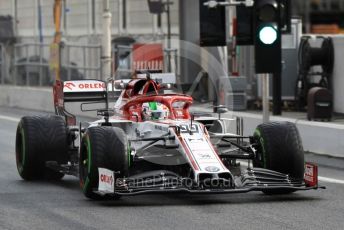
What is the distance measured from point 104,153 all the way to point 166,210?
2.98 feet

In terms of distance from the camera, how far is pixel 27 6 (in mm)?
49875

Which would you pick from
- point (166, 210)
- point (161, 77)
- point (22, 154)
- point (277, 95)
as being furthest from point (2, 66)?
point (166, 210)

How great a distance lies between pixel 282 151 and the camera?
12.8 metres


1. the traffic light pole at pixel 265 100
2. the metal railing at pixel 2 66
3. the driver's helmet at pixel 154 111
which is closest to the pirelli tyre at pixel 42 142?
the driver's helmet at pixel 154 111

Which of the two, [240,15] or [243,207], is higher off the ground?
[240,15]

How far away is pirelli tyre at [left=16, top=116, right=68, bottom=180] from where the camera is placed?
14188mm

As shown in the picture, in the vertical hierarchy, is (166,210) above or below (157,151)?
below

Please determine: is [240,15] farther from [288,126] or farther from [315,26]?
[315,26]

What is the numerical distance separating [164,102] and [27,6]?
123ft

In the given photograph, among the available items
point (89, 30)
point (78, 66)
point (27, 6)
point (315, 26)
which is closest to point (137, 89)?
point (78, 66)

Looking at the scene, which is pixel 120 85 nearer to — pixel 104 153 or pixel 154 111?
pixel 154 111

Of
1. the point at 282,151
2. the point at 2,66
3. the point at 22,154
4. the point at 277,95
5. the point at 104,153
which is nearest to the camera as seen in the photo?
the point at 104,153

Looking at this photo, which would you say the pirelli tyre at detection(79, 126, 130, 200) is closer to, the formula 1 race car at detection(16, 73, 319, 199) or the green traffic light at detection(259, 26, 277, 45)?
the formula 1 race car at detection(16, 73, 319, 199)

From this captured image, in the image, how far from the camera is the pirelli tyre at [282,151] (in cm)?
1269
